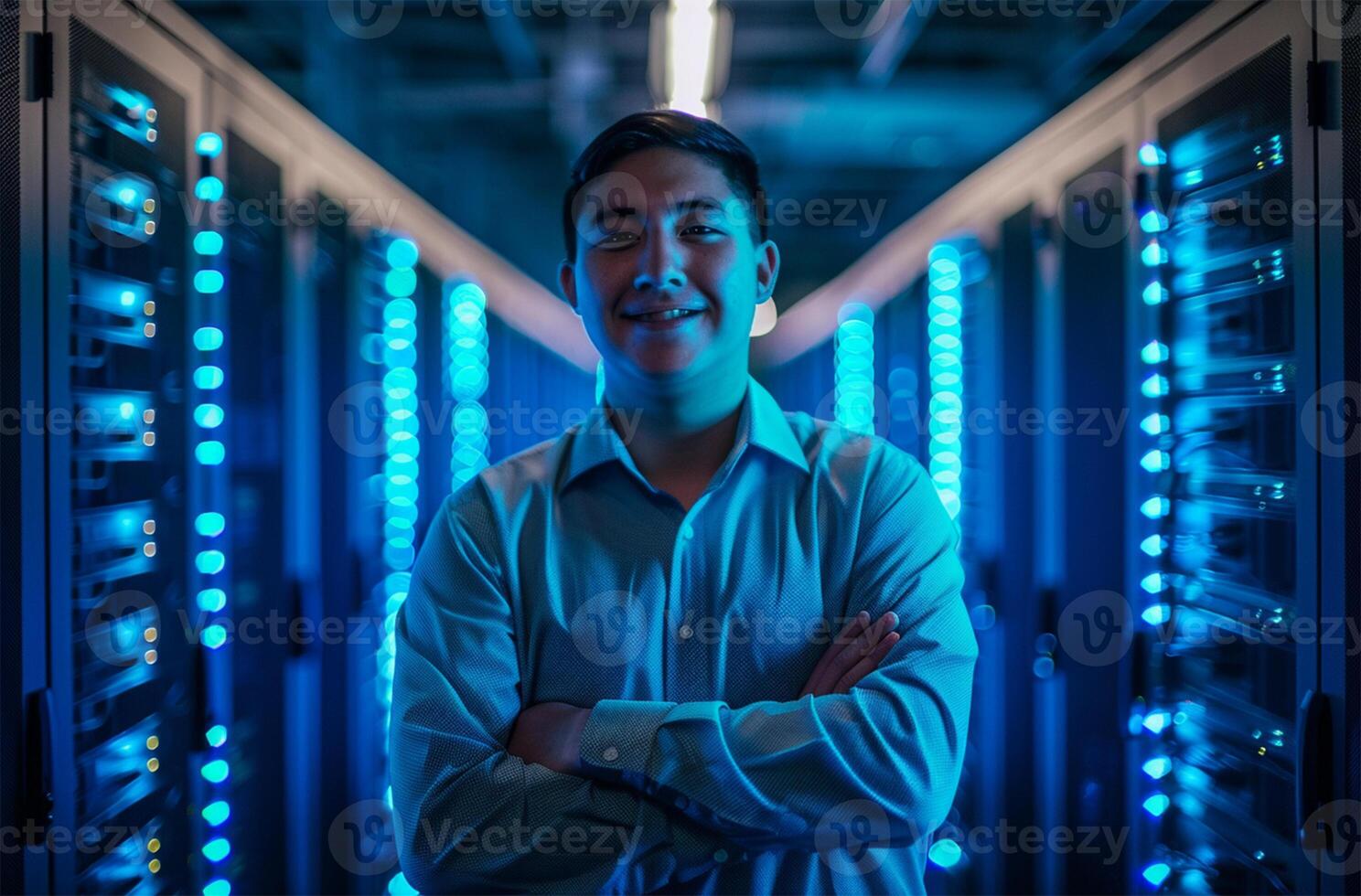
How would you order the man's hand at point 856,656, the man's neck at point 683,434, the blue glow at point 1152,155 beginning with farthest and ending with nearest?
1. the blue glow at point 1152,155
2. the man's neck at point 683,434
3. the man's hand at point 856,656

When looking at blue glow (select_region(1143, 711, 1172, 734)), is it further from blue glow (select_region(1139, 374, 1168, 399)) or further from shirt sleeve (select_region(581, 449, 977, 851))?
shirt sleeve (select_region(581, 449, 977, 851))

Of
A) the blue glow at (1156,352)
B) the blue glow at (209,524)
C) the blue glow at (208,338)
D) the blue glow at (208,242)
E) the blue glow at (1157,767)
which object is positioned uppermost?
the blue glow at (208,242)

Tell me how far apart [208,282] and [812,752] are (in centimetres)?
195

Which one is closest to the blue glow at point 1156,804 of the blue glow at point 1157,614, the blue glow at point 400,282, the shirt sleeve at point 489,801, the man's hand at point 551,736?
the blue glow at point 1157,614

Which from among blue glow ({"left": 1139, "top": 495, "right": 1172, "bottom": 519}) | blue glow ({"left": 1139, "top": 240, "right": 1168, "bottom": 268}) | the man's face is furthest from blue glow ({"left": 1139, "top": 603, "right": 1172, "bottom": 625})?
the man's face

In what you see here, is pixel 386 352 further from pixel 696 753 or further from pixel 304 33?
pixel 696 753

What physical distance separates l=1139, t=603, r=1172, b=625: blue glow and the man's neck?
141cm

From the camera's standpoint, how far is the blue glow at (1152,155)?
2264 millimetres

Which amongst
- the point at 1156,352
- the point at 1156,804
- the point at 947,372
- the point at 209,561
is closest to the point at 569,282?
the point at 209,561

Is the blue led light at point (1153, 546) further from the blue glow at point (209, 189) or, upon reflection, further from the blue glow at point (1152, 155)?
the blue glow at point (209, 189)

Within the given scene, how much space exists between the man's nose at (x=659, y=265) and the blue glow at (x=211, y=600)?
5.11 feet

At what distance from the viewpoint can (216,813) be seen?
239 cm

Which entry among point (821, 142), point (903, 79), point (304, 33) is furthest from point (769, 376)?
point (304, 33)

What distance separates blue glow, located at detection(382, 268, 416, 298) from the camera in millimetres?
3707
